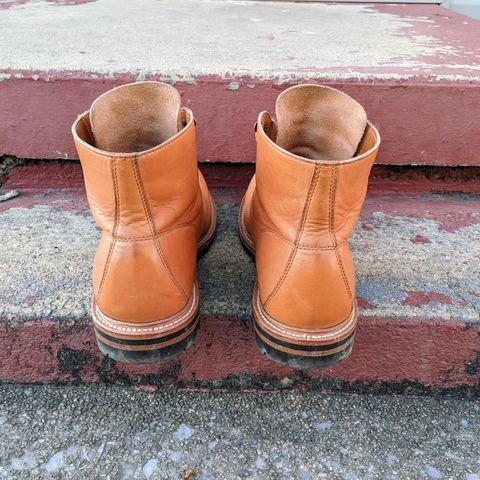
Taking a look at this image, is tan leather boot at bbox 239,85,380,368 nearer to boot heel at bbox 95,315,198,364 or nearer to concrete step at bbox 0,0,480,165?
boot heel at bbox 95,315,198,364

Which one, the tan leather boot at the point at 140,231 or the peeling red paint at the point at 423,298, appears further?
the peeling red paint at the point at 423,298

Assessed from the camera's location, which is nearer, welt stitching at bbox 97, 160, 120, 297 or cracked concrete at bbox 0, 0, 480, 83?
welt stitching at bbox 97, 160, 120, 297

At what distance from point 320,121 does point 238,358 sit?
0.59m

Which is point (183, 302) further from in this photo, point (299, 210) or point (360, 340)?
point (360, 340)

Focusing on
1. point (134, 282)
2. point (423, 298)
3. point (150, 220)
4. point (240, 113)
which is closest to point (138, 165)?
point (150, 220)

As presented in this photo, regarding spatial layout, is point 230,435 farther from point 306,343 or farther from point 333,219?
point 333,219

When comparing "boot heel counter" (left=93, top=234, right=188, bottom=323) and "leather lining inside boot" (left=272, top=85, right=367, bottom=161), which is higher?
"leather lining inside boot" (left=272, top=85, right=367, bottom=161)

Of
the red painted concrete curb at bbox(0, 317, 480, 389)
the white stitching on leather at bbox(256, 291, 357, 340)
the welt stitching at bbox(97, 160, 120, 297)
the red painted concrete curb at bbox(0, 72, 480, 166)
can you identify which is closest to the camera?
the welt stitching at bbox(97, 160, 120, 297)

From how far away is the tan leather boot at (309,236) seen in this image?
869mm

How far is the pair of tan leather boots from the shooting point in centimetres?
87

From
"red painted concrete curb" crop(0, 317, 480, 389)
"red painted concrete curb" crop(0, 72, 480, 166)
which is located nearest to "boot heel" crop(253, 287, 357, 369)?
"red painted concrete curb" crop(0, 317, 480, 389)

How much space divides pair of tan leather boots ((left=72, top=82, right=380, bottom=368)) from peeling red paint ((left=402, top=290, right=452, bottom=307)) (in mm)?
194

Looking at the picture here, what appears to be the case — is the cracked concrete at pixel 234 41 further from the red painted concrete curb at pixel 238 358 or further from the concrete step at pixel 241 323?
the red painted concrete curb at pixel 238 358

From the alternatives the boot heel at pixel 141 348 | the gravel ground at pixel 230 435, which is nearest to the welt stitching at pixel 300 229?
the boot heel at pixel 141 348
